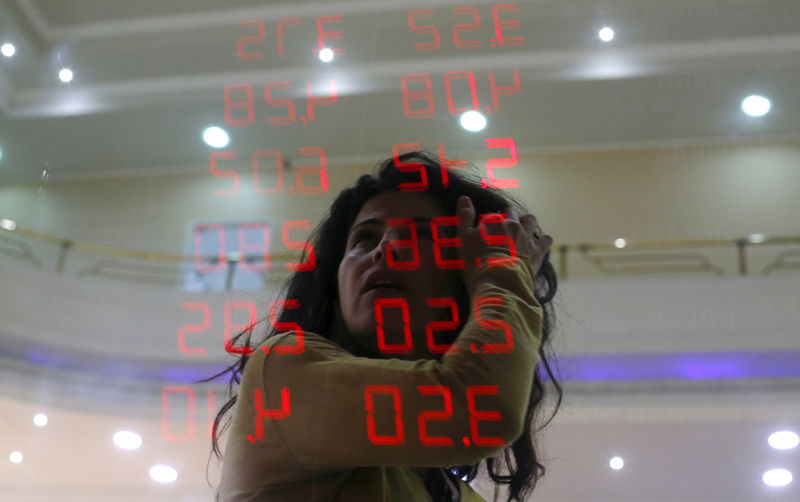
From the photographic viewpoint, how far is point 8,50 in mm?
3754

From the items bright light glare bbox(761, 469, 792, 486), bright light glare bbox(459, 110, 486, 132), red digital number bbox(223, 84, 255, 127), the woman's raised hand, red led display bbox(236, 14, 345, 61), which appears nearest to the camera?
the woman's raised hand

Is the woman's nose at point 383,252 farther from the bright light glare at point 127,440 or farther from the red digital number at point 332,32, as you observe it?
the bright light glare at point 127,440

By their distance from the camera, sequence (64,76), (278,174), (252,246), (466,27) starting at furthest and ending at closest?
(64,76) → (466,27) → (278,174) → (252,246)

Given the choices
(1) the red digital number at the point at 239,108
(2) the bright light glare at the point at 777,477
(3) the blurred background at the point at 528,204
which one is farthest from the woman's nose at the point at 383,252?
(2) the bright light glare at the point at 777,477

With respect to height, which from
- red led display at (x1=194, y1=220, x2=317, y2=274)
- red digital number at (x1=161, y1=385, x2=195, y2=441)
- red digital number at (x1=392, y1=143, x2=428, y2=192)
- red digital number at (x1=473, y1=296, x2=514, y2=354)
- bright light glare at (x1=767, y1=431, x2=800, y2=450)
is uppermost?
bright light glare at (x1=767, y1=431, x2=800, y2=450)

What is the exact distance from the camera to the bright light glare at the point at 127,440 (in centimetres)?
409

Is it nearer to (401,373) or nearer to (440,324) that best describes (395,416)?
(401,373)

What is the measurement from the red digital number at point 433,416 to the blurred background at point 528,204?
227cm

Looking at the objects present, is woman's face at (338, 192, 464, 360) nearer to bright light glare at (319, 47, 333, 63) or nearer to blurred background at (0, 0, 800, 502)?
blurred background at (0, 0, 800, 502)

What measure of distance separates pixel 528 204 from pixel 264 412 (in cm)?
256

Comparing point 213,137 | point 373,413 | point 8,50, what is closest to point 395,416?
point 373,413

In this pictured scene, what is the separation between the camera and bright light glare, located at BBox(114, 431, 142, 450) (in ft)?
13.4

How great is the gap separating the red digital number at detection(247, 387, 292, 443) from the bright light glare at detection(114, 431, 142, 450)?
11.7 feet

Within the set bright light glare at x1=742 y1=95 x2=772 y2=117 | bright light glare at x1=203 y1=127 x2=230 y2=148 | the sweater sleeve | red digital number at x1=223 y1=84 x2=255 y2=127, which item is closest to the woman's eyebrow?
the sweater sleeve
